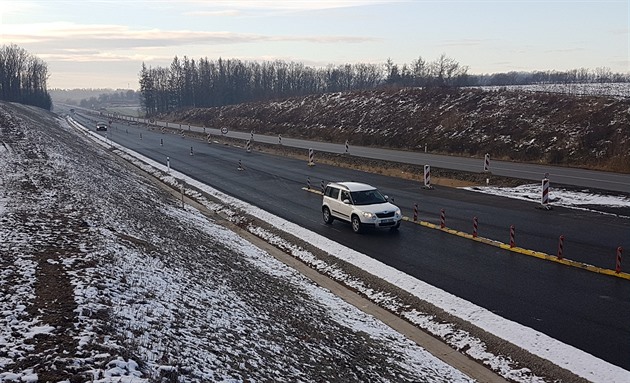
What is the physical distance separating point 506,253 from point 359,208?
609cm

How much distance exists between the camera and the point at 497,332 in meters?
11.2

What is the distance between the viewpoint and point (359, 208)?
20.8m

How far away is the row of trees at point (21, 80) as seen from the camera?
146475 millimetres

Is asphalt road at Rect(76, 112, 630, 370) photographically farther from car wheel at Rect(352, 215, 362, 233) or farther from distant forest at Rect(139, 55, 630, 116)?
distant forest at Rect(139, 55, 630, 116)

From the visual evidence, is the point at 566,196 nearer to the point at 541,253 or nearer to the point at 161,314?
the point at 541,253

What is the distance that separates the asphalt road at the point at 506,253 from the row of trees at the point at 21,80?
14186cm

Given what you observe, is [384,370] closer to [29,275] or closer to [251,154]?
[29,275]

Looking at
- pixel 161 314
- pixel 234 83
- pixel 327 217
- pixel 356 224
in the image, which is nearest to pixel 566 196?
pixel 356 224

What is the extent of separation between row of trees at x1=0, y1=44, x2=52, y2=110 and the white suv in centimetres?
15199

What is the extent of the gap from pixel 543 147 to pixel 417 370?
36.8 m

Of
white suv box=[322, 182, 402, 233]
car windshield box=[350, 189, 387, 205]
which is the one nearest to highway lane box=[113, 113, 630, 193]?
car windshield box=[350, 189, 387, 205]

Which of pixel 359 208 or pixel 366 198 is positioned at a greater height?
pixel 366 198

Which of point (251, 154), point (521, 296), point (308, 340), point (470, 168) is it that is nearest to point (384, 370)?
point (308, 340)

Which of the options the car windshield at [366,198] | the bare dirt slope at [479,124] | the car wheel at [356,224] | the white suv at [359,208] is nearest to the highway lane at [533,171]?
the bare dirt slope at [479,124]
